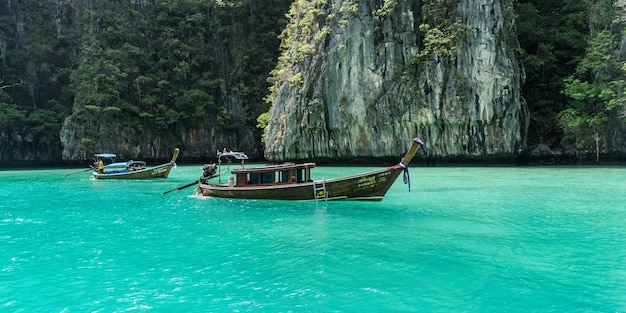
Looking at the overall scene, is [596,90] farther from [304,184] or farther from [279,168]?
[279,168]

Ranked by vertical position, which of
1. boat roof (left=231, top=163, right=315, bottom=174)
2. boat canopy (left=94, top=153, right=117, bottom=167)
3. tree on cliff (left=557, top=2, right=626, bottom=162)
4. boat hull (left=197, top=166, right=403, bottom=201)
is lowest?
boat hull (left=197, top=166, right=403, bottom=201)

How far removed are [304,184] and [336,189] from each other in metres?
1.25

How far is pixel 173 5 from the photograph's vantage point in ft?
165

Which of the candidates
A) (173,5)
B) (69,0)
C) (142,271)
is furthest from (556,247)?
(69,0)

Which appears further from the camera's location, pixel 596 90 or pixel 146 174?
pixel 596 90

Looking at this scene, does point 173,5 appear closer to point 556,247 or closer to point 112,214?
point 112,214

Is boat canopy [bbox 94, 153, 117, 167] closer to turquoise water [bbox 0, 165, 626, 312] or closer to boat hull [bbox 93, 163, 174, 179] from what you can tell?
boat hull [bbox 93, 163, 174, 179]

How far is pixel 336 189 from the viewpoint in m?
15.0

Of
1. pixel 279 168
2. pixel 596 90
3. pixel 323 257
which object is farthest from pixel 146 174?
pixel 596 90

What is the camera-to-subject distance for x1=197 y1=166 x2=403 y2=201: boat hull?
567 inches

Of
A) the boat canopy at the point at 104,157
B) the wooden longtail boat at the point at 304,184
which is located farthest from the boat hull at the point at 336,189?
the boat canopy at the point at 104,157

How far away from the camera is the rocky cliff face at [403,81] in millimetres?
31062

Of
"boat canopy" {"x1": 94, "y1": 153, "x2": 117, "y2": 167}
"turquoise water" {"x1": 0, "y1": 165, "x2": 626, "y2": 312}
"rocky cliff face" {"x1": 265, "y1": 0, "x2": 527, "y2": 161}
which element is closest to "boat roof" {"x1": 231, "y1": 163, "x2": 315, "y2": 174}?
"turquoise water" {"x1": 0, "y1": 165, "x2": 626, "y2": 312}

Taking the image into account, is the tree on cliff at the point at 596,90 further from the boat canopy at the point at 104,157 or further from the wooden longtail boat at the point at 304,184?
the boat canopy at the point at 104,157
